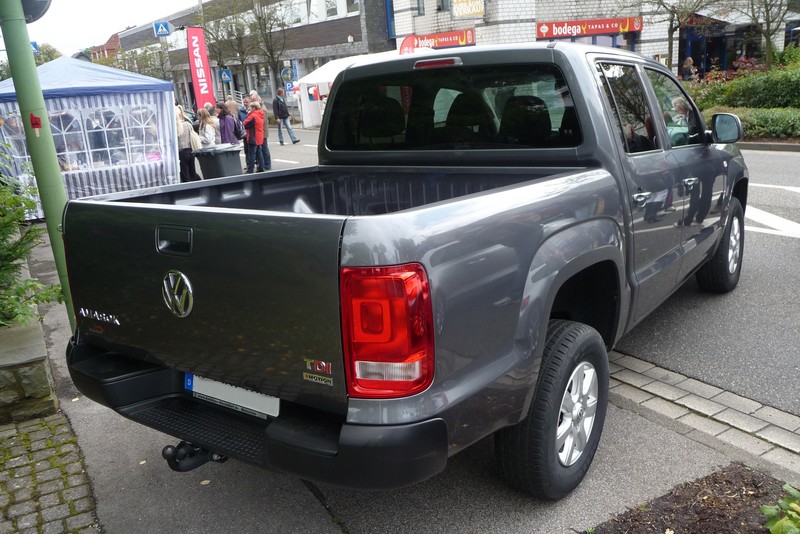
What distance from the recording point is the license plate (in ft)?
8.42

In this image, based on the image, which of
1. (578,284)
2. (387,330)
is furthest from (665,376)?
(387,330)

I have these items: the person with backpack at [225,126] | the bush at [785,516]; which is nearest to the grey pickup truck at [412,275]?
the bush at [785,516]

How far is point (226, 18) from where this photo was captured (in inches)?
1590

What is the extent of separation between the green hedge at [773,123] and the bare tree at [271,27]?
2824 cm

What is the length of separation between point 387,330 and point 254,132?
1400 cm

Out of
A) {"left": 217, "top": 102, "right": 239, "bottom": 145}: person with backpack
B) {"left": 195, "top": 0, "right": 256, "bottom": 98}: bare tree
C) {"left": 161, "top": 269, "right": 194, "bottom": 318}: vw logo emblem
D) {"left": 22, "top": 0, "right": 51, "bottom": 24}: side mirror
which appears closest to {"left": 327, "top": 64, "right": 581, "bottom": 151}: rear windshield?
{"left": 161, "top": 269, "right": 194, "bottom": 318}: vw logo emblem

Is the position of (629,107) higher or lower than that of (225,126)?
higher

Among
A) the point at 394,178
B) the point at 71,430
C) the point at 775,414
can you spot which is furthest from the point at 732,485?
the point at 71,430

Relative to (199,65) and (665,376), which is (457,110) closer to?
(665,376)

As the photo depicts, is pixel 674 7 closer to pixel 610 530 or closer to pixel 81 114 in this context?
pixel 81 114

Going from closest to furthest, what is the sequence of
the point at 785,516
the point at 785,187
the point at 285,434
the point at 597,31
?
the point at 285,434 → the point at 785,516 → the point at 785,187 → the point at 597,31

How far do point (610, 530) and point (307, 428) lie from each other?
130cm

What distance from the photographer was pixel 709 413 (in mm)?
3732

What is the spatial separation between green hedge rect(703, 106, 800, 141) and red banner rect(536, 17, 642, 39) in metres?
15.9
